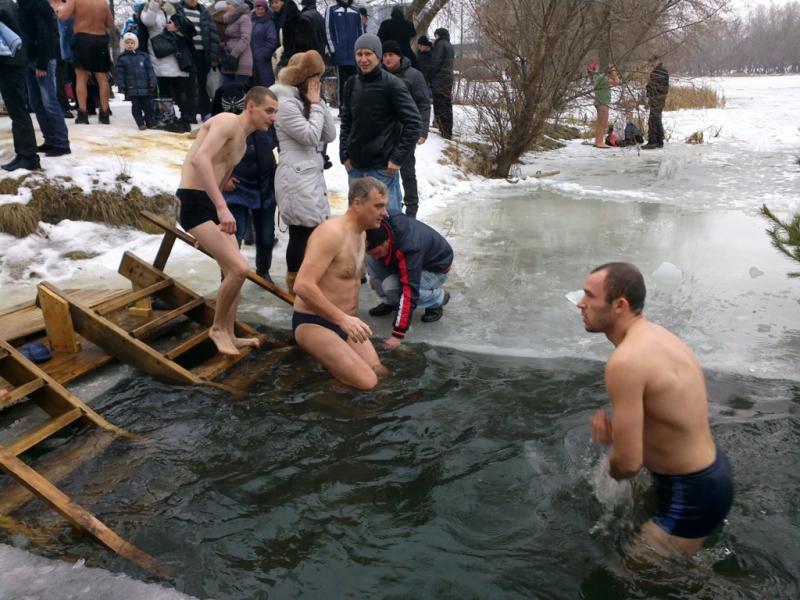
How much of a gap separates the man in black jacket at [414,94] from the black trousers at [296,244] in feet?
4.60

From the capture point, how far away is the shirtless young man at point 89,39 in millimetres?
8359

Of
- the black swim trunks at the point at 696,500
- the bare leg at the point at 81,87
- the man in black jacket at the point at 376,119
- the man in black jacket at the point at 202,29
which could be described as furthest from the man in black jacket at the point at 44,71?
the black swim trunks at the point at 696,500

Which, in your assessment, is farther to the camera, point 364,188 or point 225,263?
point 225,263

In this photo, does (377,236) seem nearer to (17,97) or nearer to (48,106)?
(17,97)

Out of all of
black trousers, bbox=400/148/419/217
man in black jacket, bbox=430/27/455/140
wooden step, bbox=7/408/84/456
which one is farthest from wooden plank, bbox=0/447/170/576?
man in black jacket, bbox=430/27/455/140

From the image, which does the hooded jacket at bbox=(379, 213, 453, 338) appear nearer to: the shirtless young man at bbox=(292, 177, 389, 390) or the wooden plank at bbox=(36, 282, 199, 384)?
the shirtless young man at bbox=(292, 177, 389, 390)

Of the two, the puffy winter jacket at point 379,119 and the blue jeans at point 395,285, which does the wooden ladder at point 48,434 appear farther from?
the puffy winter jacket at point 379,119

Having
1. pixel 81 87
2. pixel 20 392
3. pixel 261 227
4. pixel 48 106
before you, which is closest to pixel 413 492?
pixel 20 392

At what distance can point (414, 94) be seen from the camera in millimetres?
8391

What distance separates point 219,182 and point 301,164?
719 millimetres

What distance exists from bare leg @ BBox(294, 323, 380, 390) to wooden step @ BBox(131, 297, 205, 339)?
3.53 ft

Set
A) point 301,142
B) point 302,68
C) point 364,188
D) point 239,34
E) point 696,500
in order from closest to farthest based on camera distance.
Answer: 1. point 696,500
2. point 364,188
3. point 302,68
4. point 301,142
5. point 239,34

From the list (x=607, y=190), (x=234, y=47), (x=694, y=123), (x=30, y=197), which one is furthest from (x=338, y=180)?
(x=694, y=123)

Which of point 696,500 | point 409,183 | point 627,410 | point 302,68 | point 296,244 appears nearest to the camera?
point 627,410
